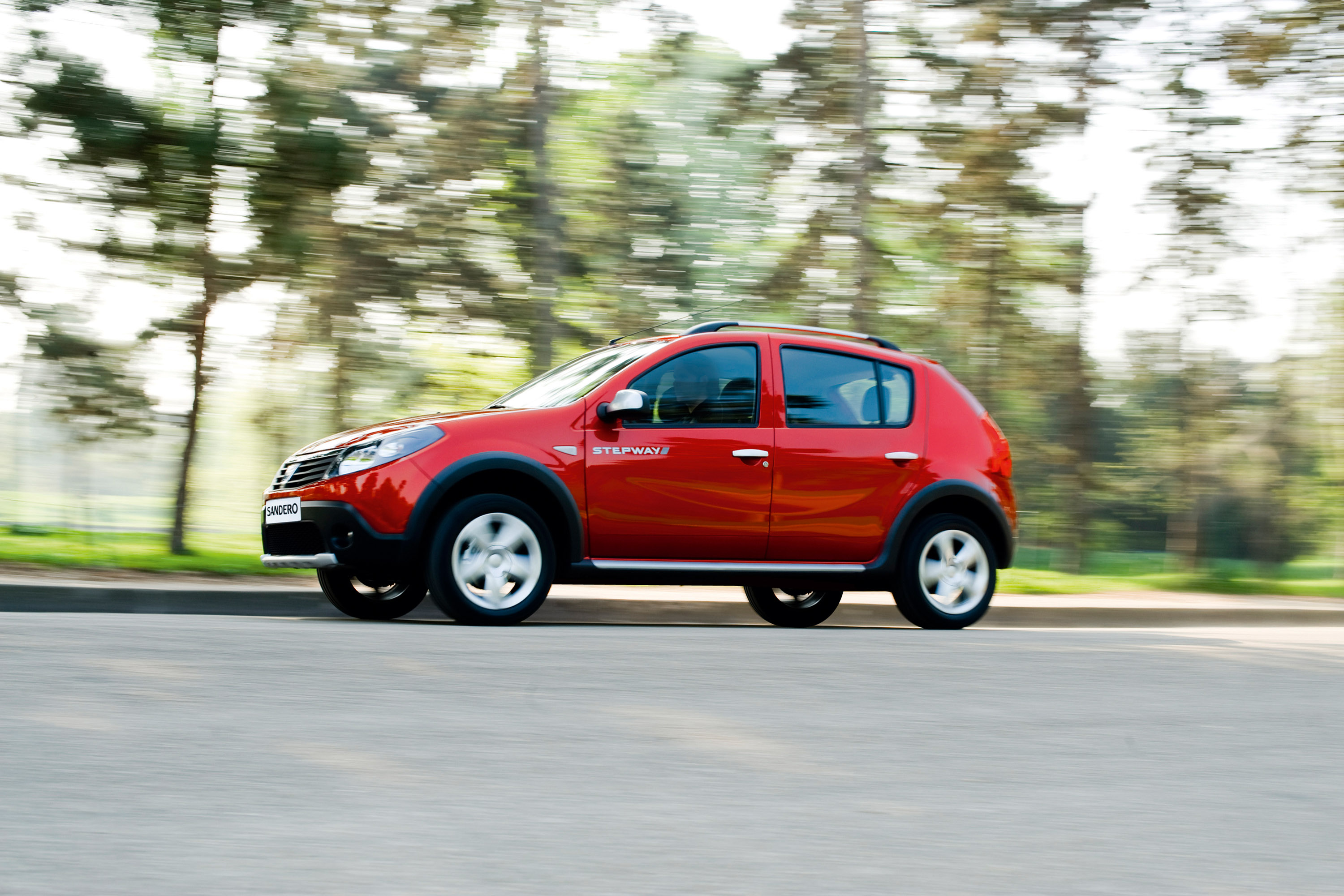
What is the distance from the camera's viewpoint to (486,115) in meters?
17.5

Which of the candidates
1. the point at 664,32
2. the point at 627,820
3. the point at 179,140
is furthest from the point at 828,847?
the point at 664,32

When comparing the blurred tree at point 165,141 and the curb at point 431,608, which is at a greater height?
the blurred tree at point 165,141

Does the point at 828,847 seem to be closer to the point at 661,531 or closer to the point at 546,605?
the point at 661,531

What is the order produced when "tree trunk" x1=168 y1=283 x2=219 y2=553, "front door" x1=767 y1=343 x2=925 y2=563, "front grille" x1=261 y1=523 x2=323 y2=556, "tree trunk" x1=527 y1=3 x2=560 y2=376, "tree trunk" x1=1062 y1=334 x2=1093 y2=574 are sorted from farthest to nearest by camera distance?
"tree trunk" x1=1062 y1=334 x2=1093 y2=574 → "tree trunk" x1=527 y1=3 x2=560 y2=376 → "tree trunk" x1=168 y1=283 x2=219 y2=553 → "front door" x1=767 y1=343 x2=925 y2=563 → "front grille" x1=261 y1=523 x2=323 y2=556

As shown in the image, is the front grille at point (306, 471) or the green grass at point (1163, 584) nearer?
the front grille at point (306, 471)

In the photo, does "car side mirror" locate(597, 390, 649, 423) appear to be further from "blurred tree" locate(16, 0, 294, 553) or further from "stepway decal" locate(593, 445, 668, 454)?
"blurred tree" locate(16, 0, 294, 553)

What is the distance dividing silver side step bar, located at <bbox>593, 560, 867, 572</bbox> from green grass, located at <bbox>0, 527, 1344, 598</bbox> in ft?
18.2

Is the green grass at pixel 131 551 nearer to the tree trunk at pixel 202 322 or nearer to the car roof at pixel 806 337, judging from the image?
the tree trunk at pixel 202 322

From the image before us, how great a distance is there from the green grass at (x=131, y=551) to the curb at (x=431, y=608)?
78.2 inches

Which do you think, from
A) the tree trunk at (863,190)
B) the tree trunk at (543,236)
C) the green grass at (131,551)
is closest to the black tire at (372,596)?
the green grass at (131,551)

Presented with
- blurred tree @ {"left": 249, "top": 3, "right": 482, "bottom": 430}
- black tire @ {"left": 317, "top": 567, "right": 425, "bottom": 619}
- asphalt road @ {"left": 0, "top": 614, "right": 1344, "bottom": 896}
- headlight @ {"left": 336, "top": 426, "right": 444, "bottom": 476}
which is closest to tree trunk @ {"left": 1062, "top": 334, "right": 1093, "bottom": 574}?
blurred tree @ {"left": 249, "top": 3, "right": 482, "bottom": 430}

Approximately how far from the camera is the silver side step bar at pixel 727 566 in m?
8.34

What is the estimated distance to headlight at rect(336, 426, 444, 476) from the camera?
7.95 m

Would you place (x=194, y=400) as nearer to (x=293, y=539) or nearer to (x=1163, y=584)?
(x=293, y=539)
